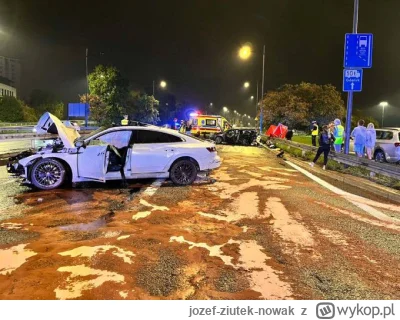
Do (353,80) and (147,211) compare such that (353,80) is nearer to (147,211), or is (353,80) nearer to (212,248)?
(147,211)

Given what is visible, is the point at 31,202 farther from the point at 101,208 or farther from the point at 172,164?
the point at 172,164

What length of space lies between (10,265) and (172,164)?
18.2 feet

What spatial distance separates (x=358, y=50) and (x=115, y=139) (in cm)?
999

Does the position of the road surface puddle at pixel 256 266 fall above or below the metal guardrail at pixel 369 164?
below

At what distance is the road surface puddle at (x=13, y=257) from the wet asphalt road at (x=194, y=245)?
0.01 metres

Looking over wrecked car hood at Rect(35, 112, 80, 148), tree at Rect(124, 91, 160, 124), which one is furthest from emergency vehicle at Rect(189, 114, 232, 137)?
wrecked car hood at Rect(35, 112, 80, 148)

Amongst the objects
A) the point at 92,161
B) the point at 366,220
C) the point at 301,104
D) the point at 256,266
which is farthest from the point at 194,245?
the point at 301,104

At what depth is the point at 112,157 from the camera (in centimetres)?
886

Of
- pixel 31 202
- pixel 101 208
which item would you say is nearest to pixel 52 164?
pixel 31 202

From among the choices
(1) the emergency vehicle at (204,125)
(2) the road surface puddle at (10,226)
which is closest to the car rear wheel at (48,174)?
(2) the road surface puddle at (10,226)

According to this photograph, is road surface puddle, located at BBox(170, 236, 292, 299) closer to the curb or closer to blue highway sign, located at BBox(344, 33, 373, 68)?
the curb

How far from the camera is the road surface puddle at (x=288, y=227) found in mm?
5461

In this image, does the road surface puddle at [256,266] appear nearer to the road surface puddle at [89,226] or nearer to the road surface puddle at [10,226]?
the road surface puddle at [89,226]

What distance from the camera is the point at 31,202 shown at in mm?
7320
